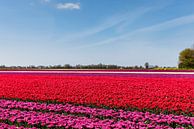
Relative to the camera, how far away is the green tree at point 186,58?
45.3 meters

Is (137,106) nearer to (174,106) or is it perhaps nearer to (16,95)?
(174,106)

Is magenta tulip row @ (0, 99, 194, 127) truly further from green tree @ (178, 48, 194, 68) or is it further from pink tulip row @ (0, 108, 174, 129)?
green tree @ (178, 48, 194, 68)

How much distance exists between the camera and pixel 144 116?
7.70 metres

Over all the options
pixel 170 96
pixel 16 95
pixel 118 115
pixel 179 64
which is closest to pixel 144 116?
pixel 118 115

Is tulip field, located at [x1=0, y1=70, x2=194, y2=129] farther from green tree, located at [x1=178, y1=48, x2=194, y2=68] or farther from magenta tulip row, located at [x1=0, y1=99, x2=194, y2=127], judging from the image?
green tree, located at [x1=178, y1=48, x2=194, y2=68]

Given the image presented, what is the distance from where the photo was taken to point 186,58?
4603 centimetres

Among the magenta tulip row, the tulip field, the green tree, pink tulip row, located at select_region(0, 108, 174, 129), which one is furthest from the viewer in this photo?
the green tree

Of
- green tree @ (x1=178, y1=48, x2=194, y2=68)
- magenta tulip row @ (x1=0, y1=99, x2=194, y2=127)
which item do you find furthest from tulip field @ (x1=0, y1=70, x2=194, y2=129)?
green tree @ (x1=178, y1=48, x2=194, y2=68)

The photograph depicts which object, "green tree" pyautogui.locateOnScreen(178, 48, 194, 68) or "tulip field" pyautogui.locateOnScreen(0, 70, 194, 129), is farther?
"green tree" pyautogui.locateOnScreen(178, 48, 194, 68)

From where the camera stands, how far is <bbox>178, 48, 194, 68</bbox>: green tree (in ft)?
149

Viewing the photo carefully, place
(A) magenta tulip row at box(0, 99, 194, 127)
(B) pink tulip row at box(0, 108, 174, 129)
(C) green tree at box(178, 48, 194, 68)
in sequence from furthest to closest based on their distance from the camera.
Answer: (C) green tree at box(178, 48, 194, 68) → (A) magenta tulip row at box(0, 99, 194, 127) → (B) pink tulip row at box(0, 108, 174, 129)

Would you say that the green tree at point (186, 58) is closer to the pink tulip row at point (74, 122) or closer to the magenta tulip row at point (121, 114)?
the magenta tulip row at point (121, 114)

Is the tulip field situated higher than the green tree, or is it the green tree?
the green tree

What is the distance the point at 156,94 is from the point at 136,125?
16.3 feet
